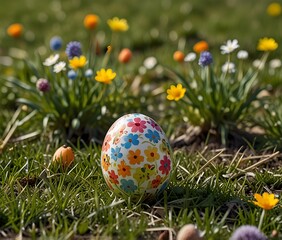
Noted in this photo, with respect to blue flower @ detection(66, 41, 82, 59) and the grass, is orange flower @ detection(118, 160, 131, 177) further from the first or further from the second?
blue flower @ detection(66, 41, 82, 59)

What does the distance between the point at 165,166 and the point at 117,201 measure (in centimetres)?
27

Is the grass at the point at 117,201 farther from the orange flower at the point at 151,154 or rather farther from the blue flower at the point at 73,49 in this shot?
the blue flower at the point at 73,49

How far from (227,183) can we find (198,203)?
0.23 m

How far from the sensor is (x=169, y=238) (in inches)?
95.8

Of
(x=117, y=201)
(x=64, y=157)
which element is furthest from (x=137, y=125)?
(x=64, y=157)

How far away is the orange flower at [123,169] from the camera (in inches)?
103

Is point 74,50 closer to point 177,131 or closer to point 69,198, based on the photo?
point 177,131

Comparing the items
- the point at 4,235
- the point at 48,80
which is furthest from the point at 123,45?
the point at 4,235

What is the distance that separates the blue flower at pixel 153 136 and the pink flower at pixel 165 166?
9 centimetres

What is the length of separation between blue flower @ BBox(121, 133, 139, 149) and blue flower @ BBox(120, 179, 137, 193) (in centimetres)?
15

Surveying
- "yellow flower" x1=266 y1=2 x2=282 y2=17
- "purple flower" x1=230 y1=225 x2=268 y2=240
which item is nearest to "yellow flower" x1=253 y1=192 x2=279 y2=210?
"purple flower" x1=230 y1=225 x2=268 y2=240

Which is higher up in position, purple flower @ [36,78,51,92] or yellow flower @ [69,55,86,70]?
yellow flower @ [69,55,86,70]

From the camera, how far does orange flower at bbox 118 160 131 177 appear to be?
2.63 metres

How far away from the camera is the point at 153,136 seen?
Answer: 2664mm
